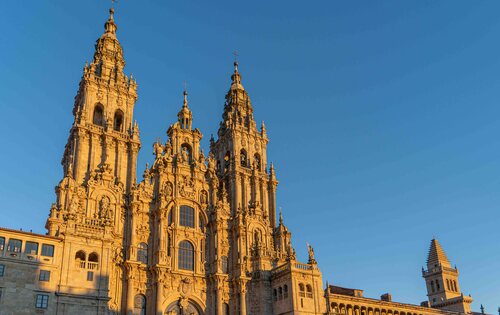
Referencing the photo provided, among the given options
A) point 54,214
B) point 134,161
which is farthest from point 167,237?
point 54,214

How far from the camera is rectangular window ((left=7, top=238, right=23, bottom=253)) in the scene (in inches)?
1916

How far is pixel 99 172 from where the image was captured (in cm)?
6281

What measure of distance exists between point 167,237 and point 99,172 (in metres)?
11.6

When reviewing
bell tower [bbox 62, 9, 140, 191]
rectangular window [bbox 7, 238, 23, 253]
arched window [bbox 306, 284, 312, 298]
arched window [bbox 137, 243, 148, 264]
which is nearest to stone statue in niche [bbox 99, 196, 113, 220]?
bell tower [bbox 62, 9, 140, 191]

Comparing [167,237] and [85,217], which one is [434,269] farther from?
[85,217]

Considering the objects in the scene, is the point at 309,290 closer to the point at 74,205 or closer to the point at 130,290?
the point at 130,290

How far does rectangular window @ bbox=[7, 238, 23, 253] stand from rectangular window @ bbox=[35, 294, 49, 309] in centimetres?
473

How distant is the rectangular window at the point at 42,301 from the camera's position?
4834cm

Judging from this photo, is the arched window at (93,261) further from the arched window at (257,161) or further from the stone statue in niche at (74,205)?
the arched window at (257,161)

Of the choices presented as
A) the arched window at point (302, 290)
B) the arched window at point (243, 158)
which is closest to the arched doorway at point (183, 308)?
the arched window at point (302, 290)

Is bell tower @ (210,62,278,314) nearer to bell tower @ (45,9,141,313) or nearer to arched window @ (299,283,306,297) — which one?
arched window @ (299,283,306,297)

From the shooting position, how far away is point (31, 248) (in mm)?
49875

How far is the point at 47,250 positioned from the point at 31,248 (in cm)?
152

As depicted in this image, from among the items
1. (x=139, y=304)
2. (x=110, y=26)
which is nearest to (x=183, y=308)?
(x=139, y=304)
